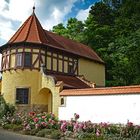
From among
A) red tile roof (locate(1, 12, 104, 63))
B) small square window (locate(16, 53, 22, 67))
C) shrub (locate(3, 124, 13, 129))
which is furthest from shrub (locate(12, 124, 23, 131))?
red tile roof (locate(1, 12, 104, 63))

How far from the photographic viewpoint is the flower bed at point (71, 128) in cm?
1695

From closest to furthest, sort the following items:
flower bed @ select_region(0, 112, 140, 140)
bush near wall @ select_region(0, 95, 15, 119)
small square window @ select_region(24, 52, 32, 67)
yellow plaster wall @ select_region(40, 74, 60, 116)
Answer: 1. flower bed @ select_region(0, 112, 140, 140)
2. bush near wall @ select_region(0, 95, 15, 119)
3. yellow plaster wall @ select_region(40, 74, 60, 116)
4. small square window @ select_region(24, 52, 32, 67)

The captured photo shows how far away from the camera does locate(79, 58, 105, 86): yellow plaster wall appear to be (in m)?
35.1

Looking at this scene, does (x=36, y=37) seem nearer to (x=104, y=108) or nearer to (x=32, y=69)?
(x=32, y=69)

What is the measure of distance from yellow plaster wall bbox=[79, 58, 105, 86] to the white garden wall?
11.6 m

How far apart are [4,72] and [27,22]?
5982 mm

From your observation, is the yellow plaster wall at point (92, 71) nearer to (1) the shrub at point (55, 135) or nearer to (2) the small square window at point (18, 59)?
(2) the small square window at point (18, 59)

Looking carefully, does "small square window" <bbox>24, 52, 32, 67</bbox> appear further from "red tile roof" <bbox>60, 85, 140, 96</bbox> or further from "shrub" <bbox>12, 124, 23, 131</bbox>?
"shrub" <bbox>12, 124, 23, 131</bbox>

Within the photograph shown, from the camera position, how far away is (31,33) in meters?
30.3

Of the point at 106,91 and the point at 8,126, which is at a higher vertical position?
the point at 106,91

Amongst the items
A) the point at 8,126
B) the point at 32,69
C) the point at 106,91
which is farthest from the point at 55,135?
the point at 32,69

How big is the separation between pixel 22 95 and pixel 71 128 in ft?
33.3

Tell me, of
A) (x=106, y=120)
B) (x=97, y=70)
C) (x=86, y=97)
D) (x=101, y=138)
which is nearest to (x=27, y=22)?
(x=97, y=70)

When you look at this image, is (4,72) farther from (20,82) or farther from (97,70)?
(97,70)
